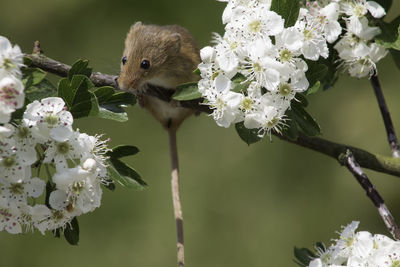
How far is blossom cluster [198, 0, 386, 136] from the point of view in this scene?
1630 mm

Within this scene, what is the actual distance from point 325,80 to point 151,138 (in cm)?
278

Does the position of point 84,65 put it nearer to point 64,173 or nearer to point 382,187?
point 64,173

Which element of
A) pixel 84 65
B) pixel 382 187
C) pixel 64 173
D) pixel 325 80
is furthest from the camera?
pixel 382 187

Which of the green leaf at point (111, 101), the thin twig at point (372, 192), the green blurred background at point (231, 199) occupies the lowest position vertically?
the green blurred background at point (231, 199)

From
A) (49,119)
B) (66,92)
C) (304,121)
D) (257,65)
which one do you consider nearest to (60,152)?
(49,119)

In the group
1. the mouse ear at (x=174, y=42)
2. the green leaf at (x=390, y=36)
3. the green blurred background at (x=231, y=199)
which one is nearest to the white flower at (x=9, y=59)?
the green leaf at (x=390, y=36)

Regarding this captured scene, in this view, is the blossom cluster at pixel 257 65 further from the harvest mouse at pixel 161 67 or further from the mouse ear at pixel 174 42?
the mouse ear at pixel 174 42

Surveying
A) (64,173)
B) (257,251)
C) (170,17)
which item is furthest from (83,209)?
(170,17)

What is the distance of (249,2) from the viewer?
1.75 metres

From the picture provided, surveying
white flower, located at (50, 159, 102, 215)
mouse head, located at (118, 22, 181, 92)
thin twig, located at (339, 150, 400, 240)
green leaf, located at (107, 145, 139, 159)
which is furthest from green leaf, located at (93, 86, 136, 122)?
mouse head, located at (118, 22, 181, 92)

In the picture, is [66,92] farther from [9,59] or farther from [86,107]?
[9,59]

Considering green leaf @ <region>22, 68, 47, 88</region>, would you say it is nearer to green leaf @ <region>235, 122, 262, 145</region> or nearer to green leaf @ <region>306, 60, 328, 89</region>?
green leaf @ <region>235, 122, 262, 145</region>

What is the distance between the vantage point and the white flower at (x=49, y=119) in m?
1.52

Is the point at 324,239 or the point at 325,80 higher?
the point at 325,80
